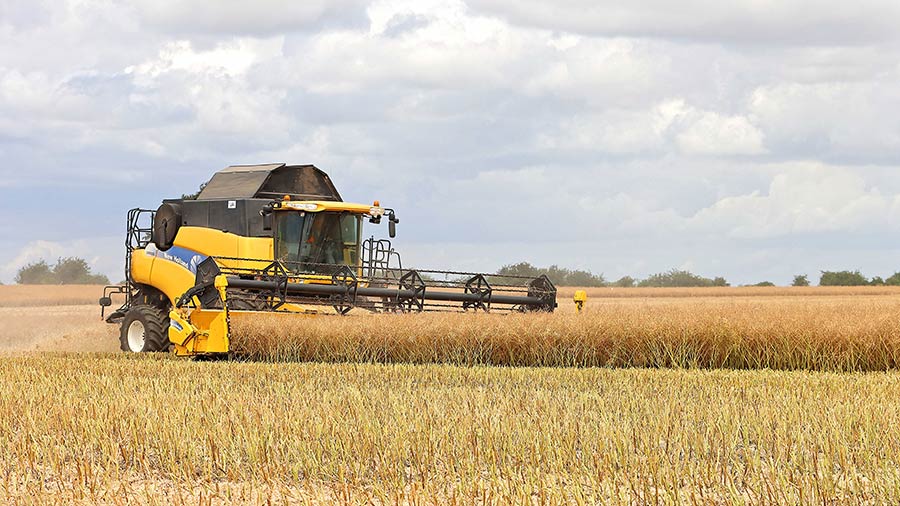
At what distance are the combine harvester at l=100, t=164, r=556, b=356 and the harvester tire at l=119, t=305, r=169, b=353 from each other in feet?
0.04

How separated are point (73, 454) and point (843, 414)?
500 cm

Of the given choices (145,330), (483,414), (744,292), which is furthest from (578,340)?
(744,292)

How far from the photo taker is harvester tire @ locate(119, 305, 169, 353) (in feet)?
47.1

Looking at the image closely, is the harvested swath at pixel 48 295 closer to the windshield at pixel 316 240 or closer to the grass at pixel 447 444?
the windshield at pixel 316 240

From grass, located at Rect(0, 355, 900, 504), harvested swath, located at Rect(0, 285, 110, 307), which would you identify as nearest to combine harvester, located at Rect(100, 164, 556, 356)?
grass, located at Rect(0, 355, 900, 504)

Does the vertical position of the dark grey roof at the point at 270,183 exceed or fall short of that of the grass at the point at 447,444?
it exceeds it

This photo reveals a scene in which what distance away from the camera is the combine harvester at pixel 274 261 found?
45.0 feet

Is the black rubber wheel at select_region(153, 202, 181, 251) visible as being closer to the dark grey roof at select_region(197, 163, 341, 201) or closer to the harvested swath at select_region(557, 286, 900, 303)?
the dark grey roof at select_region(197, 163, 341, 201)

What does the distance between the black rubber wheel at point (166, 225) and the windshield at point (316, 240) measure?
1.64 m

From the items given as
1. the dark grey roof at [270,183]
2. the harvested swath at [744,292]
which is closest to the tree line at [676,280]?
the harvested swath at [744,292]

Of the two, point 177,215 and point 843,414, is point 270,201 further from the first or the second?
point 843,414

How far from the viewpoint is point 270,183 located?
15.2 m

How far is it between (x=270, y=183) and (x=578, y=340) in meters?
5.13

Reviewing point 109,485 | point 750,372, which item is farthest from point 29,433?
point 750,372
